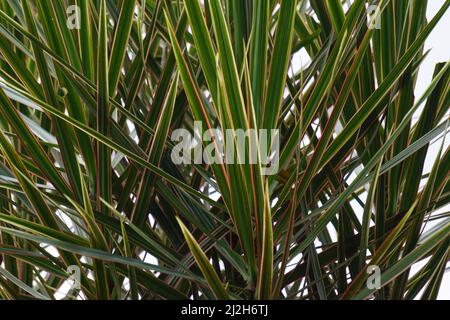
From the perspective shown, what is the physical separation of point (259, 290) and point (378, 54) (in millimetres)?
318

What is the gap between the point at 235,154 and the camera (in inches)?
20.4

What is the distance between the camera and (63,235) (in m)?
0.59

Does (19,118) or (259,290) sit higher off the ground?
(19,118)

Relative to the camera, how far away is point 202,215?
2.24 feet

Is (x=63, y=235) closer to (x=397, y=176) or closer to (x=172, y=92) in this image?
(x=172, y=92)

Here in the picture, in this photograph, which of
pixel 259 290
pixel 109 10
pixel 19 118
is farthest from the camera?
pixel 109 10

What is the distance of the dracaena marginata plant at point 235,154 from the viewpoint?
551 mm

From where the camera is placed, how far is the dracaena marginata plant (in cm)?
55

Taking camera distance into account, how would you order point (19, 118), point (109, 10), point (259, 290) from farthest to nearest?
point (109, 10) < point (19, 118) < point (259, 290)
